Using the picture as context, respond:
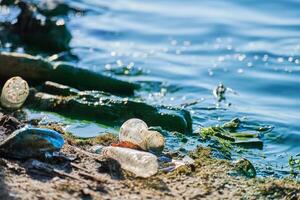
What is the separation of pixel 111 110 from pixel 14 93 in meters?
0.79

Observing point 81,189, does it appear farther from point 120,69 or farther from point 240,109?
point 120,69

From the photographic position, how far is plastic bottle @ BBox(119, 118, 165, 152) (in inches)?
202

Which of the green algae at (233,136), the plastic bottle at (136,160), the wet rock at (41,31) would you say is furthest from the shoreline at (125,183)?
the wet rock at (41,31)

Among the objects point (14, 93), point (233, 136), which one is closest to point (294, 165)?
point (233, 136)

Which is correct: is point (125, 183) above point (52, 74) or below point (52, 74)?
below

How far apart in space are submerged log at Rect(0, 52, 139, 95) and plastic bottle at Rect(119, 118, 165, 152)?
7.17 feet

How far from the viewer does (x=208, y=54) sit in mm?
9234

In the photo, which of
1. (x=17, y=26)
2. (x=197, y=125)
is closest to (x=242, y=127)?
(x=197, y=125)

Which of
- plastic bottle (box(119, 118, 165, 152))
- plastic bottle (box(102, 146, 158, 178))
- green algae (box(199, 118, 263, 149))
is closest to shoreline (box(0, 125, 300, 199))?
plastic bottle (box(102, 146, 158, 178))

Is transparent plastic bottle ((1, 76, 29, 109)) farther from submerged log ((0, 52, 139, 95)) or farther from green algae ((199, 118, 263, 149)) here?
green algae ((199, 118, 263, 149))

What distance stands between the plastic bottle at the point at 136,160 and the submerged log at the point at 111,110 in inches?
52.1

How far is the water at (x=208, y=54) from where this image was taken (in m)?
6.84

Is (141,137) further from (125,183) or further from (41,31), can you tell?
(41,31)

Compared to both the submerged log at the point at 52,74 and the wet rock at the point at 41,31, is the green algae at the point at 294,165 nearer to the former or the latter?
the submerged log at the point at 52,74
